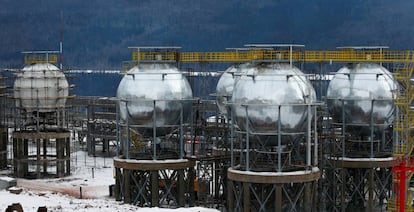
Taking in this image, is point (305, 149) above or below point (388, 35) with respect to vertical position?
below

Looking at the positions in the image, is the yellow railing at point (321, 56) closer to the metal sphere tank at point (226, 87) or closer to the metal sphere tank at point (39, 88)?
the metal sphere tank at point (226, 87)

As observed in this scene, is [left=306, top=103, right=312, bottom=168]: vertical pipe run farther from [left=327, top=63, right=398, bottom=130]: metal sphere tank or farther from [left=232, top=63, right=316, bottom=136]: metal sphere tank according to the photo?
[left=327, top=63, right=398, bottom=130]: metal sphere tank

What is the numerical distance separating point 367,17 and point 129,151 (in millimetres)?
50307

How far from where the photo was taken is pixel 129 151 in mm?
43438

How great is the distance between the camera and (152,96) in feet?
139

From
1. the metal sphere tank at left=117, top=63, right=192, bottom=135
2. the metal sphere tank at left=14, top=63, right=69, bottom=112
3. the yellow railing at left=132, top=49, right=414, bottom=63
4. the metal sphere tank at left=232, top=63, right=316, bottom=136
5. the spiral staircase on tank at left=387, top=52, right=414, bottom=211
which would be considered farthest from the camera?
the metal sphere tank at left=14, top=63, right=69, bottom=112

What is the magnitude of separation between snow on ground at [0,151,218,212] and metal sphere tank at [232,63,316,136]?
15.3 ft

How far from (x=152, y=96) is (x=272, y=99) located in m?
7.89

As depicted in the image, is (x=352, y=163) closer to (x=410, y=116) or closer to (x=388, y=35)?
(x=410, y=116)

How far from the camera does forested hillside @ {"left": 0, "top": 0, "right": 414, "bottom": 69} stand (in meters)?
87.4

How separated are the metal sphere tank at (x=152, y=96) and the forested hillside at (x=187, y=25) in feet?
117

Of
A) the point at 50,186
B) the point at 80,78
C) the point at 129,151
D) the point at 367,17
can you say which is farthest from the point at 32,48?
the point at 129,151

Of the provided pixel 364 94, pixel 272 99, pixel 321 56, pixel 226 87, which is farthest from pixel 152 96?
pixel 364 94

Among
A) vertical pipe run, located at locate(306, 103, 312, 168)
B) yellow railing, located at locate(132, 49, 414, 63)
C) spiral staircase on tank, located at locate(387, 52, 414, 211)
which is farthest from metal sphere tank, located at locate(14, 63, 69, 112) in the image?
spiral staircase on tank, located at locate(387, 52, 414, 211)
